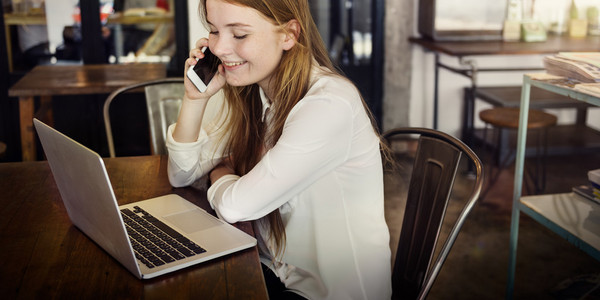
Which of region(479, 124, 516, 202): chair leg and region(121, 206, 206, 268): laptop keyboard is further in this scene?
region(479, 124, 516, 202): chair leg

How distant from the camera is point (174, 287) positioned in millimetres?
1038

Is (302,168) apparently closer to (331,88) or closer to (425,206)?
(331,88)

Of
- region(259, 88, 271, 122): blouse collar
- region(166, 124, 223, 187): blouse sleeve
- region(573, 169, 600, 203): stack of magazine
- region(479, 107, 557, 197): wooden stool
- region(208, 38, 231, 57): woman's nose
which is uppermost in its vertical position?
region(208, 38, 231, 57): woman's nose

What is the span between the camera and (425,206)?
1471 mm

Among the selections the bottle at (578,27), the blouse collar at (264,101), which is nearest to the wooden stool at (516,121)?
the bottle at (578,27)

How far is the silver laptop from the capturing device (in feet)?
3.35

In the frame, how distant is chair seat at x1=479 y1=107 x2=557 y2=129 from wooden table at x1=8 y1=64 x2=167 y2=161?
1795 mm

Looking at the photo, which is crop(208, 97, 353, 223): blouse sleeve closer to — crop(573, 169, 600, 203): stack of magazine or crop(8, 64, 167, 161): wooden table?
crop(573, 169, 600, 203): stack of magazine

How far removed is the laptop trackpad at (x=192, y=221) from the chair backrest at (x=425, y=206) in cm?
49

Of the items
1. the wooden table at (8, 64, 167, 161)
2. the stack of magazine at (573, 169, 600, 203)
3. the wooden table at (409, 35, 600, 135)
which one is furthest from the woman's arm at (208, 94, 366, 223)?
the wooden table at (409, 35, 600, 135)

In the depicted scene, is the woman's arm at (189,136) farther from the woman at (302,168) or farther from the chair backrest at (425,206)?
the chair backrest at (425,206)

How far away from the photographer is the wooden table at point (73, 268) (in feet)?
3.34

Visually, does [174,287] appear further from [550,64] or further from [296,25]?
[550,64]

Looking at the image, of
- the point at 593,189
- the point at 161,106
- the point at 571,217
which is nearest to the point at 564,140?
the point at 593,189
